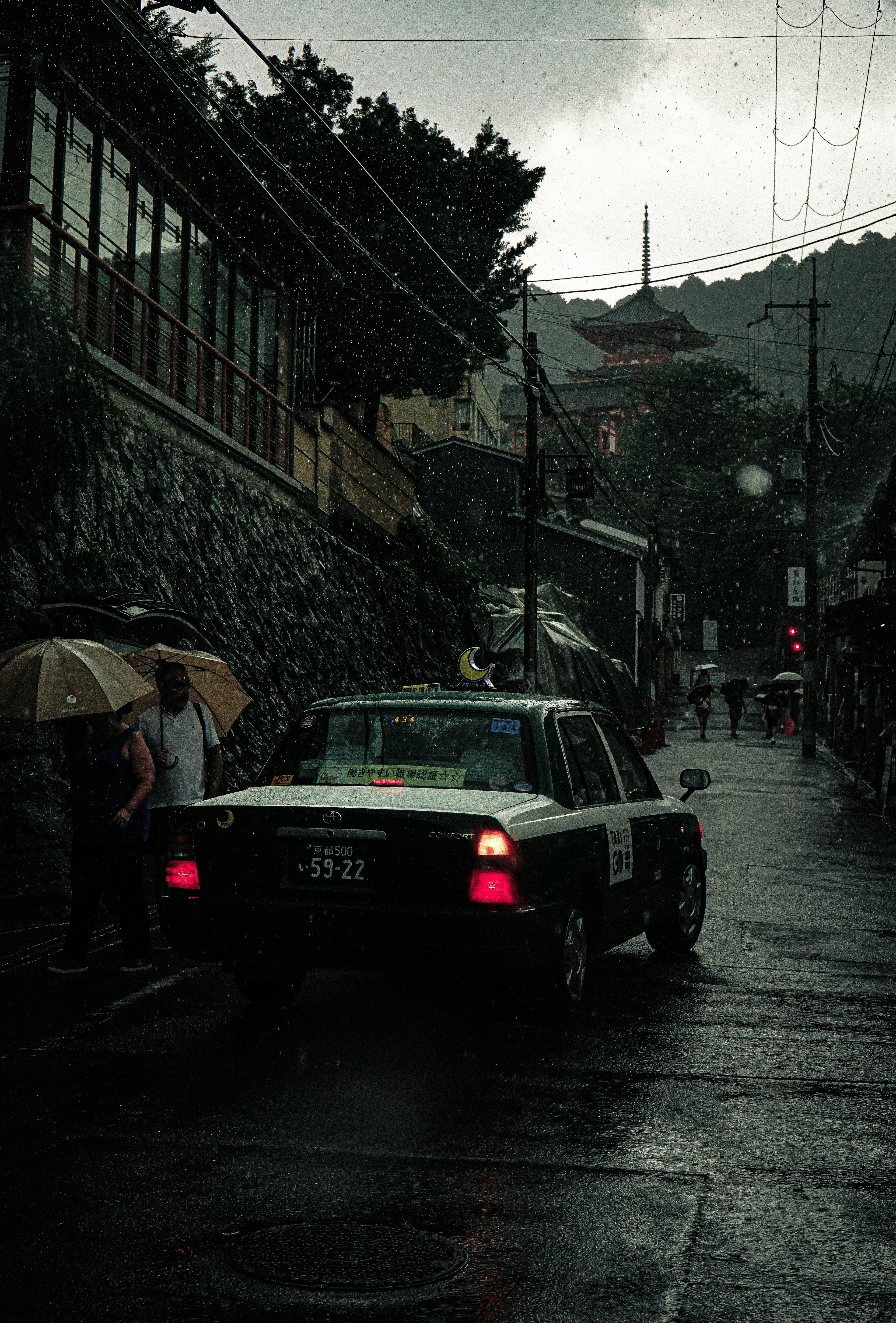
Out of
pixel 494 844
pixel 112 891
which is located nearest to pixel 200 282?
pixel 112 891

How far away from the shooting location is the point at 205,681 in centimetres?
1052

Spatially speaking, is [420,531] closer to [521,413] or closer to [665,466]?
[665,466]

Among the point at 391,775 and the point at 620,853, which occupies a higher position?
the point at 391,775

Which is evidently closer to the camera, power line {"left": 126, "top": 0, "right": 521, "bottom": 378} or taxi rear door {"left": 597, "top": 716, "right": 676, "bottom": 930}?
taxi rear door {"left": 597, "top": 716, "right": 676, "bottom": 930}

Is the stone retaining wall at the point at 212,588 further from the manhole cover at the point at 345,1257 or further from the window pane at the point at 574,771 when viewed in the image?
the manhole cover at the point at 345,1257

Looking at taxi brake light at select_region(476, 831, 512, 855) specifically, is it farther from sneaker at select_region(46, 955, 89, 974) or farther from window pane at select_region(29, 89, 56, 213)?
window pane at select_region(29, 89, 56, 213)

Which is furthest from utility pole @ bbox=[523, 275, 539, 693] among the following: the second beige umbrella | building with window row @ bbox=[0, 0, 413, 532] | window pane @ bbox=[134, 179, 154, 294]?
the second beige umbrella

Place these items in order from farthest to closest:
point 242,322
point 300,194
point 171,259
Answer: point 300,194
point 242,322
point 171,259

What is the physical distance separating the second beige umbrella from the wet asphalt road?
2.51m

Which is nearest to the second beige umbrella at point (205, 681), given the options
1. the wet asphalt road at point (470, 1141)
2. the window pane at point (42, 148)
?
the wet asphalt road at point (470, 1141)

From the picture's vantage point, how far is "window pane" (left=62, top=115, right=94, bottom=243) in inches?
660

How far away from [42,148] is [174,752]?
10062 mm

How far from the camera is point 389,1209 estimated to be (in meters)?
4.21

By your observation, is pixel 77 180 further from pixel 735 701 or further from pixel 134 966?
pixel 735 701
